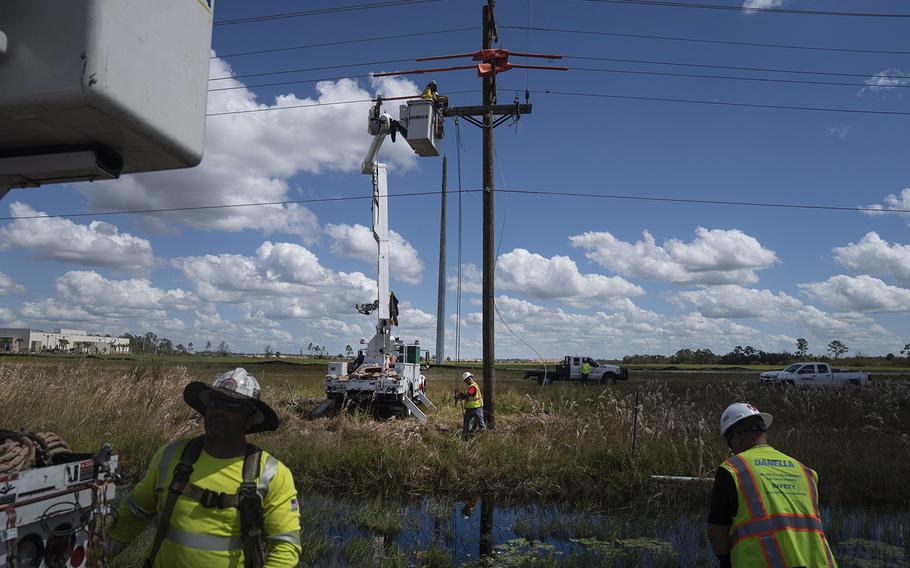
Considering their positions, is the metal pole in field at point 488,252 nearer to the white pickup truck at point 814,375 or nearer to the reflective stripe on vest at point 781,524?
the reflective stripe on vest at point 781,524

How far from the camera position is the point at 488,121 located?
13.5 meters

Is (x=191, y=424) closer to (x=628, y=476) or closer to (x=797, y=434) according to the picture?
(x=628, y=476)

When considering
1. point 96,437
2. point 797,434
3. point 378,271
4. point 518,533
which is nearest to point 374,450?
point 518,533

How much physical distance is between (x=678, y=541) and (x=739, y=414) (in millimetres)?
4056

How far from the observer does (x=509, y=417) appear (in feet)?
47.3

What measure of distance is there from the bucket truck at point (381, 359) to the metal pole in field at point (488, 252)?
51.4 inches

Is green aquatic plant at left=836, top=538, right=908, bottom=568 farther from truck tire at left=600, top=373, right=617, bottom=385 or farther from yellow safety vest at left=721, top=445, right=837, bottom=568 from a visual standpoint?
truck tire at left=600, top=373, right=617, bottom=385

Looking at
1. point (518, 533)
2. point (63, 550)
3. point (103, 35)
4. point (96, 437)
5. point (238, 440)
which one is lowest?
point (518, 533)

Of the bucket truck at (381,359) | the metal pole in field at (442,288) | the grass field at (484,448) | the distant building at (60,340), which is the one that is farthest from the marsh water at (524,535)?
the distant building at (60,340)

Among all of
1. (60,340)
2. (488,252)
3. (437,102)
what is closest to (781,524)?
(488,252)

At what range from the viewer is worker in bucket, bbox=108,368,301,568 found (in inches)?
101

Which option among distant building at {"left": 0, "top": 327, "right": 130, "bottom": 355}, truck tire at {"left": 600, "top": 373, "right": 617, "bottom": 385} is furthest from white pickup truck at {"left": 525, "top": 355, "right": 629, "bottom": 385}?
distant building at {"left": 0, "top": 327, "right": 130, "bottom": 355}

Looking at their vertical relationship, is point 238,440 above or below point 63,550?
above

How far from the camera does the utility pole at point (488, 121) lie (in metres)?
13.0
